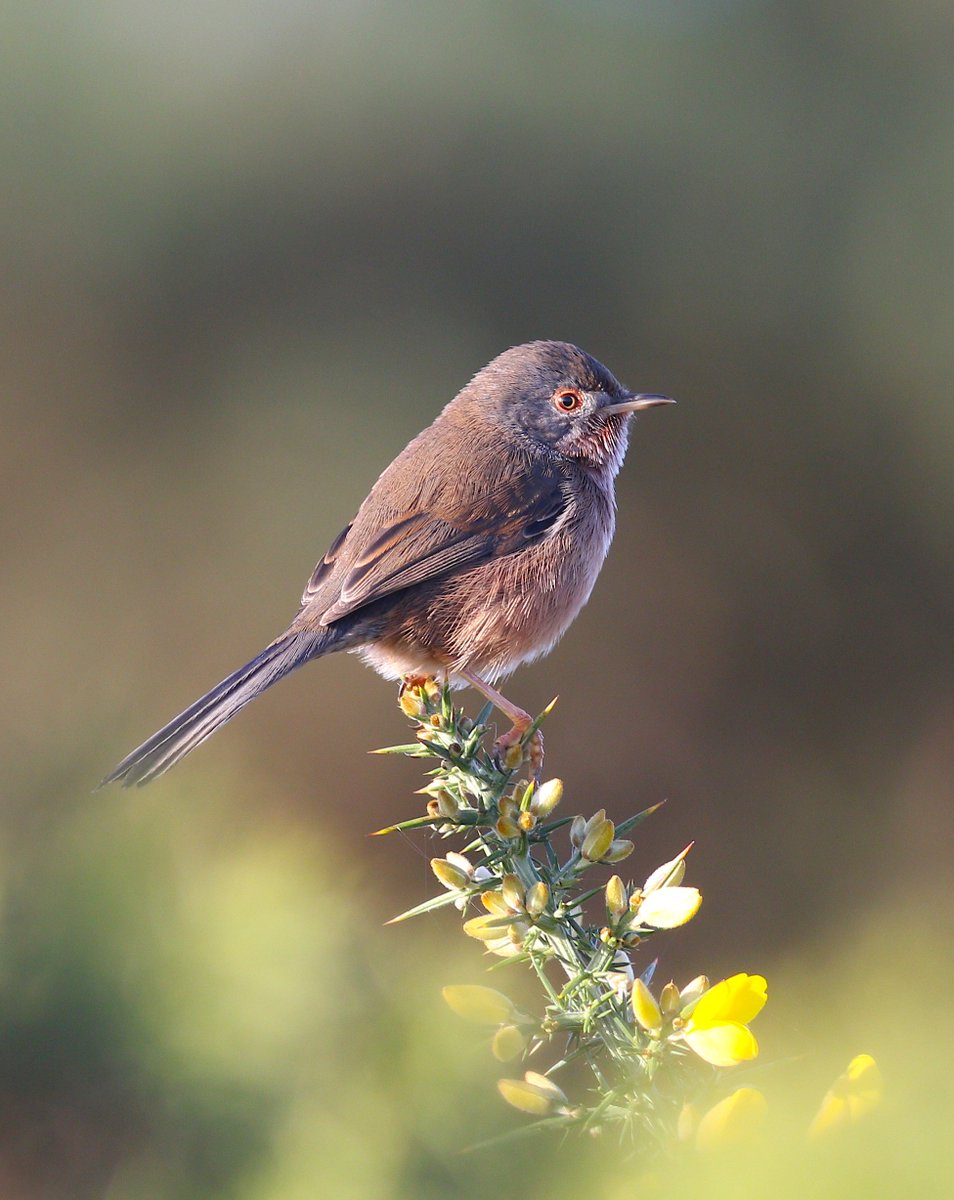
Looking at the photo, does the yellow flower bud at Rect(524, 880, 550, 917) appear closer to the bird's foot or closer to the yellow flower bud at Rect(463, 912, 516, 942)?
the yellow flower bud at Rect(463, 912, 516, 942)

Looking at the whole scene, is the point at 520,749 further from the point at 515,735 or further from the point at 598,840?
the point at 515,735

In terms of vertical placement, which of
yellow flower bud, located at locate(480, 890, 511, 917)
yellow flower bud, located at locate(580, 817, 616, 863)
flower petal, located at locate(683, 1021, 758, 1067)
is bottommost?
flower petal, located at locate(683, 1021, 758, 1067)

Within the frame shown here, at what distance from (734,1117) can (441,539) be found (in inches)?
107

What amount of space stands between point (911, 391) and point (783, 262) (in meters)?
1.00

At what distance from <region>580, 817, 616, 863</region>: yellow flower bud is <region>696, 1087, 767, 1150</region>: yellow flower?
55 cm

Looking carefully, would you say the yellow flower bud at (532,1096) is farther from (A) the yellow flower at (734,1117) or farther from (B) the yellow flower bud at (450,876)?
(B) the yellow flower bud at (450,876)

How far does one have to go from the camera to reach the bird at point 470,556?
340 cm

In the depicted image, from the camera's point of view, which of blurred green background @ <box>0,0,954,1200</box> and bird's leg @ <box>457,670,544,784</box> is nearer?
bird's leg @ <box>457,670,544,784</box>

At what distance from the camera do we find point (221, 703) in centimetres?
289

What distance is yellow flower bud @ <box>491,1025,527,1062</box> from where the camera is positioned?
1.28 metres

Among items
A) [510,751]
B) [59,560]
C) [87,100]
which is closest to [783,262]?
[87,100]

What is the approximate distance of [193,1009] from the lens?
127 centimetres

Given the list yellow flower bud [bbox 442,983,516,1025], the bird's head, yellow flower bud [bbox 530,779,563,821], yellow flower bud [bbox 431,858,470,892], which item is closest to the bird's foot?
yellow flower bud [bbox 530,779,563,821]

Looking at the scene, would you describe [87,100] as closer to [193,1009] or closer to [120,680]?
[120,680]
